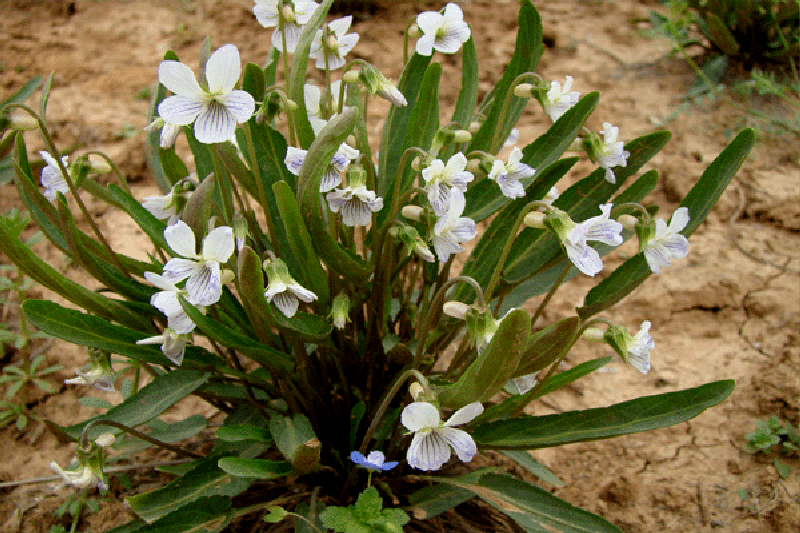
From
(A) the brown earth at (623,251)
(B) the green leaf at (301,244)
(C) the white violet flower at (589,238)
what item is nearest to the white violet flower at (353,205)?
(B) the green leaf at (301,244)

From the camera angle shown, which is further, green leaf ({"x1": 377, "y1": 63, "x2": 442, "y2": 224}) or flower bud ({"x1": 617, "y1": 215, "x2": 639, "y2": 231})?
green leaf ({"x1": 377, "y1": 63, "x2": 442, "y2": 224})

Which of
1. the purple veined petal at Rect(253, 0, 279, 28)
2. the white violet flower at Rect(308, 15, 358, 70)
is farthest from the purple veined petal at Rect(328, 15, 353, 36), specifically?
the purple veined petal at Rect(253, 0, 279, 28)

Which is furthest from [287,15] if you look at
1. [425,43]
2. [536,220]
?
[536,220]

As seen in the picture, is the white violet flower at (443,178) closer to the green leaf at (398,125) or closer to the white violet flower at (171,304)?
the green leaf at (398,125)

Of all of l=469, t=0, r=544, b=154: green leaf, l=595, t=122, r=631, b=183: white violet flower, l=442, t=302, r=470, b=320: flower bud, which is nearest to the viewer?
l=442, t=302, r=470, b=320: flower bud

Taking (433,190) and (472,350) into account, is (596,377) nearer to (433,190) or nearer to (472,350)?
(472,350)

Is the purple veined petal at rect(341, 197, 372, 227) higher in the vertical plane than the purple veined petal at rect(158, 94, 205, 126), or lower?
lower

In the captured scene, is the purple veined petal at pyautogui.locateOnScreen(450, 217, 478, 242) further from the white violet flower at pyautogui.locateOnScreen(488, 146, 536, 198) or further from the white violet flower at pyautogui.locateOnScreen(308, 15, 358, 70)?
the white violet flower at pyautogui.locateOnScreen(308, 15, 358, 70)
